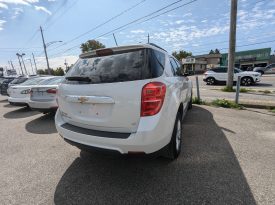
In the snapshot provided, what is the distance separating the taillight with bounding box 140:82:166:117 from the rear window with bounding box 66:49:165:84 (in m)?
0.15

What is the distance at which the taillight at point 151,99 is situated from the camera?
7.28 feet

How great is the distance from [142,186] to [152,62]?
1.64 metres

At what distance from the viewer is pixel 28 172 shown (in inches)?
118

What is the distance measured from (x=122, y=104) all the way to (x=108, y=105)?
0.20m

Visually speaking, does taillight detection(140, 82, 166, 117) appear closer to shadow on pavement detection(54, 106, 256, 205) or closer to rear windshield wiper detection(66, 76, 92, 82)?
shadow on pavement detection(54, 106, 256, 205)

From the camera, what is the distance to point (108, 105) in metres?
2.34

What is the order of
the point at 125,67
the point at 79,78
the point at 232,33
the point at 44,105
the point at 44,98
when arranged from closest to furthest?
1. the point at 125,67
2. the point at 79,78
3. the point at 44,105
4. the point at 44,98
5. the point at 232,33

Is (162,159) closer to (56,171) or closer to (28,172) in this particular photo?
(56,171)

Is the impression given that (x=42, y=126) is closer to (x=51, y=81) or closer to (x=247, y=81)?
(x=51, y=81)

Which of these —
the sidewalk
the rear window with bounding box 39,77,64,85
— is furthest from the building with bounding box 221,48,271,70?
the rear window with bounding box 39,77,64,85

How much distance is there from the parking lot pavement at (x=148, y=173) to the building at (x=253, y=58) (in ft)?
134

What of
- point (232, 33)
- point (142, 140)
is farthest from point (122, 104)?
point (232, 33)

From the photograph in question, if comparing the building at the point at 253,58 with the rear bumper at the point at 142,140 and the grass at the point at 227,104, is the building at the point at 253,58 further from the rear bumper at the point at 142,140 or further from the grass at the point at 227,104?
the rear bumper at the point at 142,140

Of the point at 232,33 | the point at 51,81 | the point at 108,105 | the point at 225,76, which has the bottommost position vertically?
the point at 225,76
